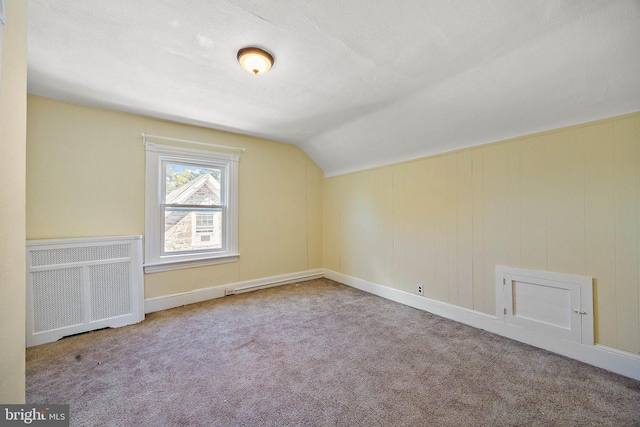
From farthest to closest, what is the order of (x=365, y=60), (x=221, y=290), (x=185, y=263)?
(x=221, y=290)
(x=185, y=263)
(x=365, y=60)

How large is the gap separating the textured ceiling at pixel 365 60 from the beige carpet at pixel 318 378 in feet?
6.77

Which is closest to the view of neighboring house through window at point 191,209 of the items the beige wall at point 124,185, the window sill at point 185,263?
the window sill at point 185,263

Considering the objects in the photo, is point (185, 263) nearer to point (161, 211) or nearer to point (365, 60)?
point (161, 211)

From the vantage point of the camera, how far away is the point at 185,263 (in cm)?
342

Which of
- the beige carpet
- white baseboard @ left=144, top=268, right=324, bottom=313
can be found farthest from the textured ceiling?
white baseboard @ left=144, top=268, right=324, bottom=313

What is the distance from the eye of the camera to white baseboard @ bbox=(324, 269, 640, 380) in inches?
74.8

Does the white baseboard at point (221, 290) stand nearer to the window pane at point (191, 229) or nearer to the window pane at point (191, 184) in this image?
the window pane at point (191, 229)

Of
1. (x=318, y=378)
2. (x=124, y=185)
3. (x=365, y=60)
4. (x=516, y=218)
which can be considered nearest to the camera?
(x=318, y=378)

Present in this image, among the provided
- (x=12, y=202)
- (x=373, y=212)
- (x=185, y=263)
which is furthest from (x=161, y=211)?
(x=373, y=212)

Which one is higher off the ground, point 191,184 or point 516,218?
point 191,184

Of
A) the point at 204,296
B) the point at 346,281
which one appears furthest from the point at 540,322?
the point at 204,296

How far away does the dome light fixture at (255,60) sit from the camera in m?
1.87

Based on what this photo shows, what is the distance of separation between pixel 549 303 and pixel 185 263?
4018mm

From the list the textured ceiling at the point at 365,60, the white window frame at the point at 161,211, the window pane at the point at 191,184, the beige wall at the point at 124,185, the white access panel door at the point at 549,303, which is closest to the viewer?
the textured ceiling at the point at 365,60
